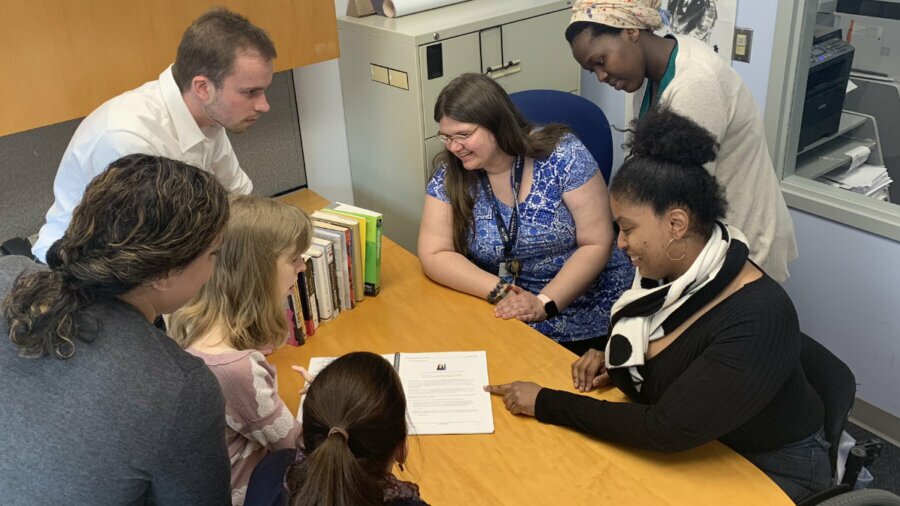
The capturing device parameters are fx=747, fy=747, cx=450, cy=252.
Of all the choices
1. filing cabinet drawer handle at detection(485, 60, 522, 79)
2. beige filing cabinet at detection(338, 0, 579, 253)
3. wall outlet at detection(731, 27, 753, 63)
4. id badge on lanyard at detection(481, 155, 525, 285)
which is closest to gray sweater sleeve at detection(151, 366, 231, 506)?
id badge on lanyard at detection(481, 155, 525, 285)

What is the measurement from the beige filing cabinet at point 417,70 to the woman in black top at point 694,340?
3.53ft

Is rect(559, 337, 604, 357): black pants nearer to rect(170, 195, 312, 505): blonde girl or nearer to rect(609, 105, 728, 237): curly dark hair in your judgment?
rect(609, 105, 728, 237): curly dark hair

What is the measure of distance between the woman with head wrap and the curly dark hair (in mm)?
327

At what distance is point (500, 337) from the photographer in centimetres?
189

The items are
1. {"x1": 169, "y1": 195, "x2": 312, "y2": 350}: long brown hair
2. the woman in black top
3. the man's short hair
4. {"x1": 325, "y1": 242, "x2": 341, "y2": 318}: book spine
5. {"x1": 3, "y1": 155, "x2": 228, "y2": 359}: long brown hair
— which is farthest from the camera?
{"x1": 325, "y1": 242, "x2": 341, "y2": 318}: book spine

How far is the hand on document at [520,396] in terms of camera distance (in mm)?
1609

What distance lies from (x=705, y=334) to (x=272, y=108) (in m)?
1.79

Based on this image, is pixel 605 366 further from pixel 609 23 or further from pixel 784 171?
pixel 784 171

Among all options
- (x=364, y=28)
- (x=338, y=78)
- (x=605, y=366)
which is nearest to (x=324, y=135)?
(x=338, y=78)

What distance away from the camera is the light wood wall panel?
1720 mm

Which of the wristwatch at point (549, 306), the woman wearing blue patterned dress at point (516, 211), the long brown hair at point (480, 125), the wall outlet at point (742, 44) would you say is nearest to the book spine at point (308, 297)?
the woman wearing blue patterned dress at point (516, 211)

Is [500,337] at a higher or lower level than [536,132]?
lower

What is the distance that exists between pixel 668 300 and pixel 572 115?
3.82ft

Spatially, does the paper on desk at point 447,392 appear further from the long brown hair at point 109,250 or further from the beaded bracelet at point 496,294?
the long brown hair at point 109,250
